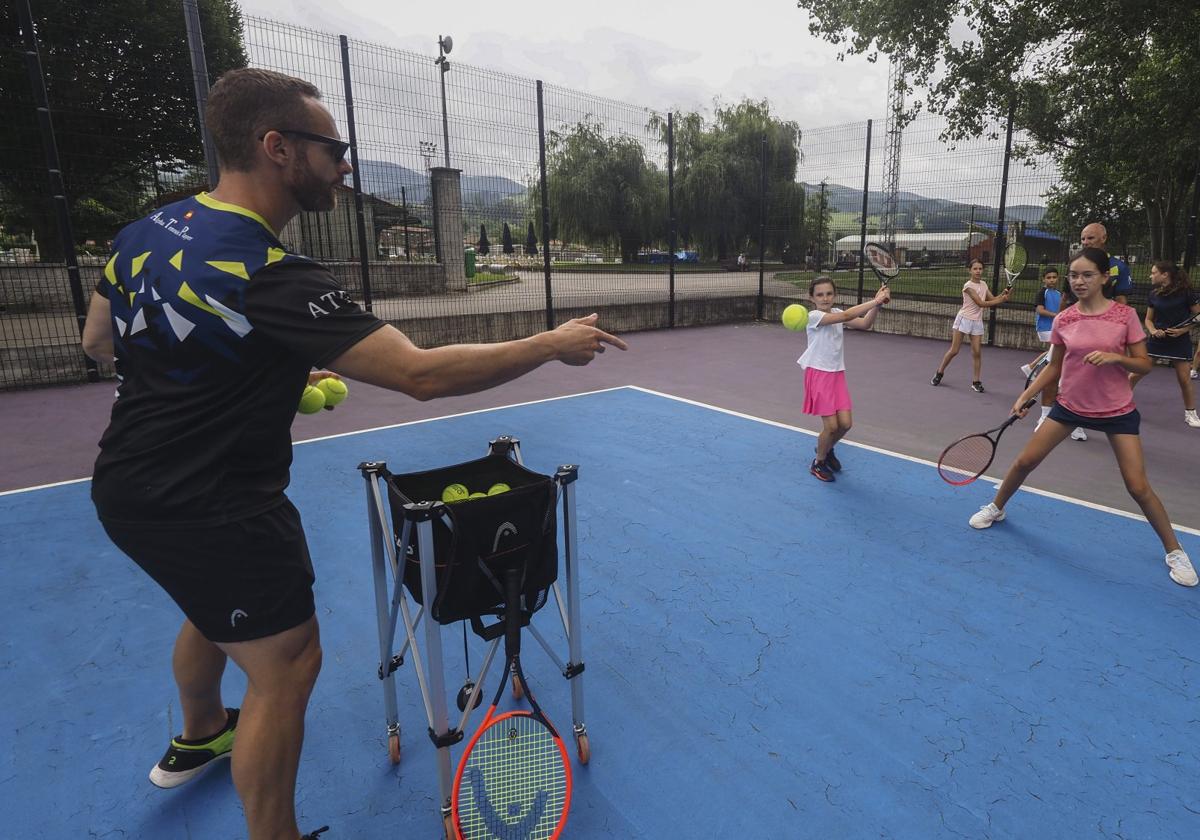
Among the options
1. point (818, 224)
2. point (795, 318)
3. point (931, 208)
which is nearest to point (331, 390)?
point (795, 318)

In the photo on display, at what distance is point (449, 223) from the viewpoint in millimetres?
12352

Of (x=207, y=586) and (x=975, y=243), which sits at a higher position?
(x=975, y=243)

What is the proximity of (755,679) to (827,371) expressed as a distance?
3.25m

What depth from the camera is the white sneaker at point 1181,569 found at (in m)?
3.81

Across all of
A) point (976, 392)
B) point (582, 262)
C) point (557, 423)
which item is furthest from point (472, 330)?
point (976, 392)

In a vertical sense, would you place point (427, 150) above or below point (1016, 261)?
above

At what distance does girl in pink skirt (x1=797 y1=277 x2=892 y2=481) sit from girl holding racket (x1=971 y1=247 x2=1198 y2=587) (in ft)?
4.71

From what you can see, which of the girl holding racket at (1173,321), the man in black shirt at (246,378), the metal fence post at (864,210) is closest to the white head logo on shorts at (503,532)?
the man in black shirt at (246,378)

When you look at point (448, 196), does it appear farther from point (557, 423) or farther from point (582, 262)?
point (557, 423)

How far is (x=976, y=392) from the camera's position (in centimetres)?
884

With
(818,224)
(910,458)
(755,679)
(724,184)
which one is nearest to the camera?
(755,679)

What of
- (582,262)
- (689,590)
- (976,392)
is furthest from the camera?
(582,262)

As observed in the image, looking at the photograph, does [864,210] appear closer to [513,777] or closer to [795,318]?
[795,318]

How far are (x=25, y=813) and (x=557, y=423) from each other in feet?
17.8
